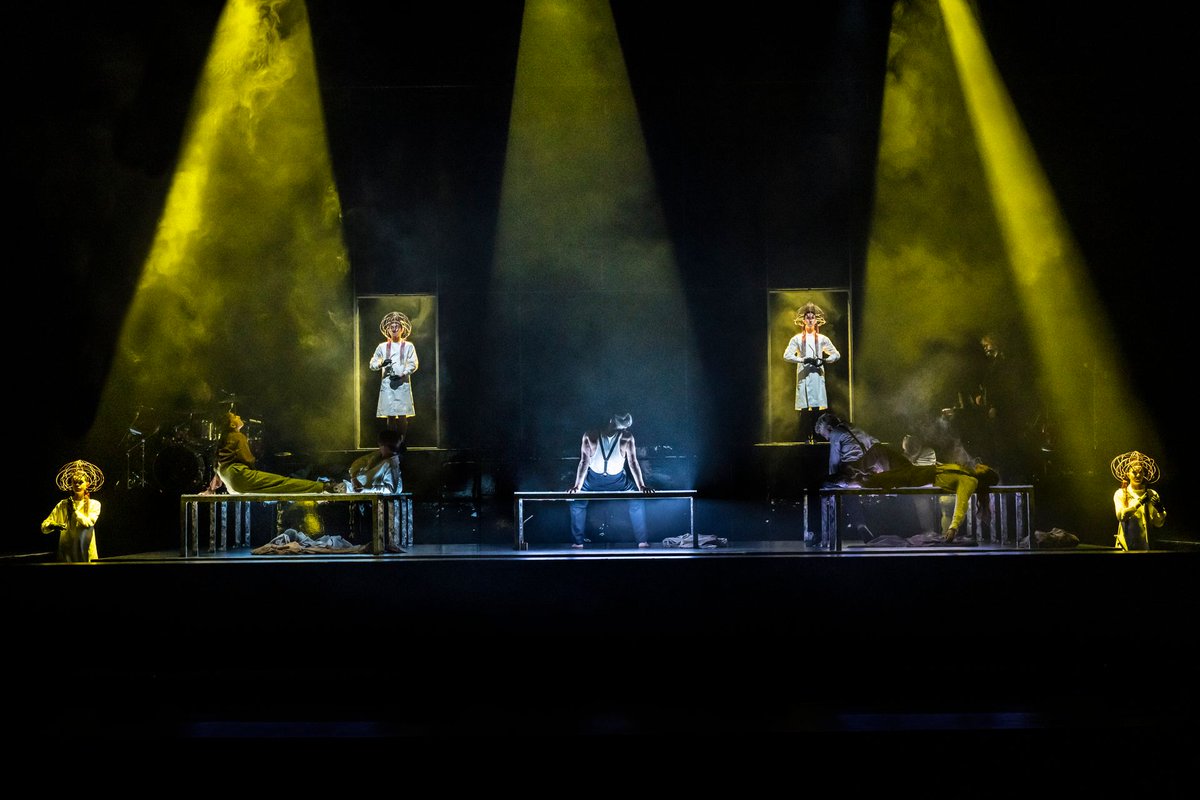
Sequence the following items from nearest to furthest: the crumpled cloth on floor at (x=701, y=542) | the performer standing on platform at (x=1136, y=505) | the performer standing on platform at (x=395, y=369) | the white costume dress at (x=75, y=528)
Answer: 1. the white costume dress at (x=75, y=528)
2. the performer standing on platform at (x=1136, y=505)
3. the crumpled cloth on floor at (x=701, y=542)
4. the performer standing on platform at (x=395, y=369)

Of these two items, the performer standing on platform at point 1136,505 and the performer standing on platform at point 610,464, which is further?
the performer standing on platform at point 610,464

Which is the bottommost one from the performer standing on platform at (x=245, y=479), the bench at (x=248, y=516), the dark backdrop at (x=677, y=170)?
the bench at (x=248, y=516)

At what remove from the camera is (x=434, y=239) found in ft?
31.4

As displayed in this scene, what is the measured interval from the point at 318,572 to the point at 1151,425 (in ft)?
23.9

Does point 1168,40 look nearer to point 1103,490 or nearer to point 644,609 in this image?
point 1103,490

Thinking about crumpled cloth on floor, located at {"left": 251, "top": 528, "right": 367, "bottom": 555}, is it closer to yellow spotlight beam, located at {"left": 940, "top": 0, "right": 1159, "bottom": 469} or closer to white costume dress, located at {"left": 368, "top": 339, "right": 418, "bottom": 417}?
white costume dress, located at {"left": 368, "top": 339, "right": 418, "bottom": 417}

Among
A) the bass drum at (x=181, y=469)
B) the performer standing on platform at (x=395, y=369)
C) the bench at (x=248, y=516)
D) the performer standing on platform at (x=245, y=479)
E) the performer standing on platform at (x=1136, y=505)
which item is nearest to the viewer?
the performer standing on platform at (x=1136, y=505)

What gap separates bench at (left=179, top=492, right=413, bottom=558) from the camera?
A: 296 inches

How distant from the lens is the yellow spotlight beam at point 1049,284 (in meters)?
9.28

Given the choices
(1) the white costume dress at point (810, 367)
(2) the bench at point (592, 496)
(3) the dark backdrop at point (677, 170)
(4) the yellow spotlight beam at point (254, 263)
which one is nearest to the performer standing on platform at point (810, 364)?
(1) the white costume dress at point (810, 367)

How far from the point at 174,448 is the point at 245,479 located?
1.63 meters

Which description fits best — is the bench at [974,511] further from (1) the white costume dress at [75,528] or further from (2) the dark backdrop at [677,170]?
(1) the white costume dress at [75,528]

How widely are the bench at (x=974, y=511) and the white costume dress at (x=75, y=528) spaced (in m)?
5.16

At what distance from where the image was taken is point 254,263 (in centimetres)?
954
